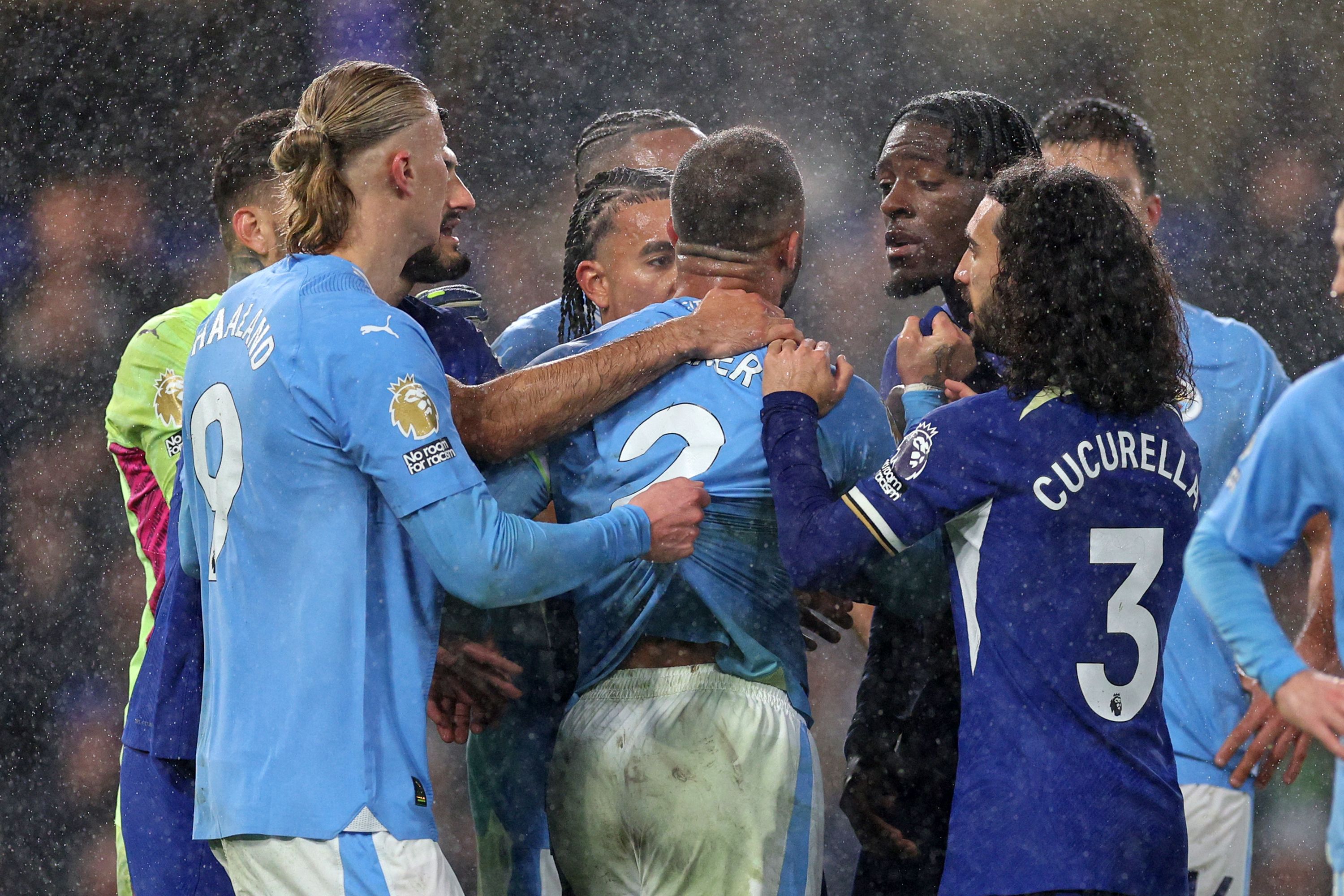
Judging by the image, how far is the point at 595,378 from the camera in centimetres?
258

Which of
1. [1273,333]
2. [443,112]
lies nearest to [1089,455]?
[443,112]

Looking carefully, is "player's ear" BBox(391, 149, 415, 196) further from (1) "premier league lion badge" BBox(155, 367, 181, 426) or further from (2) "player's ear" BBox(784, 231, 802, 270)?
(1) "premier league lion badge" BBox(155, 367, 181, 426)

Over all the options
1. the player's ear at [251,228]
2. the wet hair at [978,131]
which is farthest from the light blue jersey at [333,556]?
the wet hair at [978,131]

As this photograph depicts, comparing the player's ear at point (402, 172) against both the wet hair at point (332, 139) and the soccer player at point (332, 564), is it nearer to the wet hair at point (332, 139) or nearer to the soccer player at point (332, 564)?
the wet hair at point (332, 139)

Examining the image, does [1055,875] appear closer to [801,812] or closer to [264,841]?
[801,812]

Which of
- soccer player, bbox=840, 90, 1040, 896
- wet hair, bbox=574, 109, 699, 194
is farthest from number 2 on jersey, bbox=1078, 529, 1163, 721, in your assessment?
wet hair, bbox=574, 109, 699, 194

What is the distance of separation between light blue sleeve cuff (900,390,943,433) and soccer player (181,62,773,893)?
65cm

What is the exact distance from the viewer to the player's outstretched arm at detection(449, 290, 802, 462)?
2.58 m

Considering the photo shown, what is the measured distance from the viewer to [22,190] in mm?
6699

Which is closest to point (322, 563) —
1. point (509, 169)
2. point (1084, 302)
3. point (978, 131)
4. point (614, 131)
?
point (1084, 302)

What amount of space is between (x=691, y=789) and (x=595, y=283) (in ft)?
4.97

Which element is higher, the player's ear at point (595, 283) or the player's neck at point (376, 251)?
the player's neck at point (376, 251)

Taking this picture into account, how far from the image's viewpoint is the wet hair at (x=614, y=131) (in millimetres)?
4344

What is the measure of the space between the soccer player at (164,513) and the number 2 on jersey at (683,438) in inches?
37.7
